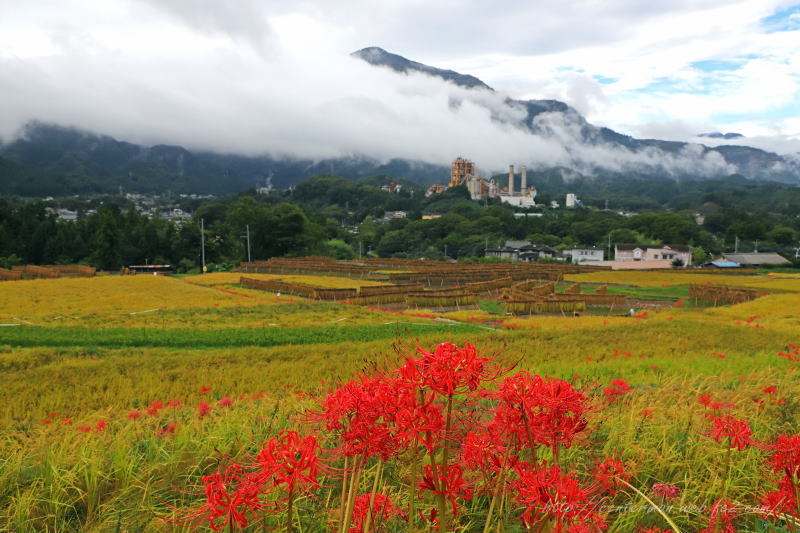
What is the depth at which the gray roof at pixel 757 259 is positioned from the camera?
87.4 meters

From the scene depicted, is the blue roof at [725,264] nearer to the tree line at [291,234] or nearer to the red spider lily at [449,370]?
the tree line at [291,234]

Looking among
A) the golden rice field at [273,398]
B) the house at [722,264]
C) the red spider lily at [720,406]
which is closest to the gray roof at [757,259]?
the house at [722,264]

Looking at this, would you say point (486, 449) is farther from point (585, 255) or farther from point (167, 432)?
point (585, 255)

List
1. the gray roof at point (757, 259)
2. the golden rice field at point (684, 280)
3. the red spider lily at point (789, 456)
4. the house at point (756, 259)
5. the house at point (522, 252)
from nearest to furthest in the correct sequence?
the red spider lily at point (789, 456) < the golden rice field at point (684, 280) < the house at point (756, 259) < the gray roof at point (757, 259) < the house at point (522, 252)

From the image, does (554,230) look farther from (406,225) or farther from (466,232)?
(406,225)

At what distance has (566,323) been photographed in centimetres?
2762

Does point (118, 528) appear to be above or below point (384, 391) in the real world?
below

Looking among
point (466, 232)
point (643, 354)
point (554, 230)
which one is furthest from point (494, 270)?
point (554, 230)

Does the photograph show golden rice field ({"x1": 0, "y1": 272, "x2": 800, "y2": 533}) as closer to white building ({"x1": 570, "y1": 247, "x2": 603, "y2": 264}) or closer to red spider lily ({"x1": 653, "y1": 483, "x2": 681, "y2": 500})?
red spider lily ({"x1": 653, "y1": 483, "x2": 681, "y2": 500})

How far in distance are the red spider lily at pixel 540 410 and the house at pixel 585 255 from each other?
10441 cm

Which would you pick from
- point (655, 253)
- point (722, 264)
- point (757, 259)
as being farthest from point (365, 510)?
point (757, 259)

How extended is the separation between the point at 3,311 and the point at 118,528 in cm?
3267

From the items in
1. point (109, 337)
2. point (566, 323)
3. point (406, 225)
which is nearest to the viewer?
point (109, 337)

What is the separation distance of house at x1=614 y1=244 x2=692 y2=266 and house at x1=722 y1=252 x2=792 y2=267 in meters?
7.28
